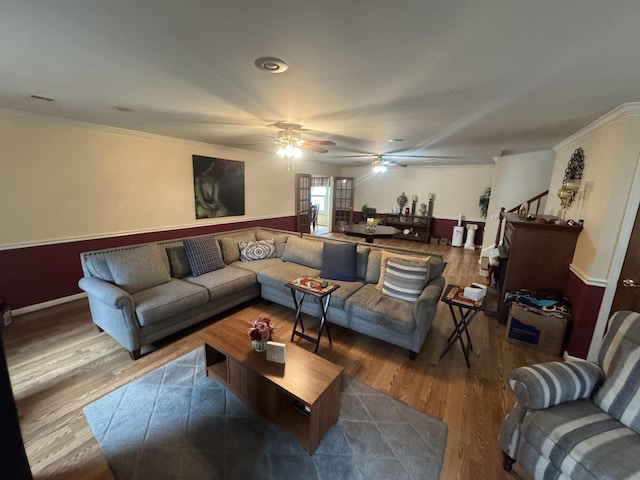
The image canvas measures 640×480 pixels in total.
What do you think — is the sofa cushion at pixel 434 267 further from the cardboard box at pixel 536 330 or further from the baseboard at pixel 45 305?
the baseboard at pixel 45 305

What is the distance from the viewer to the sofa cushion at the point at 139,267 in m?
2.65

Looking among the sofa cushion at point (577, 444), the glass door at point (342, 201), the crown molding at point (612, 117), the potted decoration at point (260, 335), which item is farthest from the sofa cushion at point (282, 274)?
the glass door at point (342, 201)

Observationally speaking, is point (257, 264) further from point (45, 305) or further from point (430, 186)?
point (430, 186)

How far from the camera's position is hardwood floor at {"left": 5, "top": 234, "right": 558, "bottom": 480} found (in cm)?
162

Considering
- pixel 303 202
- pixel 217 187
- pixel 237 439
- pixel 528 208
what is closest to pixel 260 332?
pixel 237 439

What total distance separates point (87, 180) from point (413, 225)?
7486mm

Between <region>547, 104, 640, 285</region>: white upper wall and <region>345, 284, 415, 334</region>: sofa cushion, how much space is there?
1.65m

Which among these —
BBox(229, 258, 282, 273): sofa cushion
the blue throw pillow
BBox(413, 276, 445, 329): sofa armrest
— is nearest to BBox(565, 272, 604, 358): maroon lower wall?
BBox(413, 276, 445, 329): sofa armrest

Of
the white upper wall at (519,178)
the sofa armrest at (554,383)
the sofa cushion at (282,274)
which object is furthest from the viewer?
the white upper wall at (519,178)

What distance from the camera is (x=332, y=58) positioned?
4.90 feet

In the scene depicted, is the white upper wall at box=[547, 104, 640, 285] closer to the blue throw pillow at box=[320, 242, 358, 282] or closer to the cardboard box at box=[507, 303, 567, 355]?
the cardboard box at box=[507, 303, 567, 355]

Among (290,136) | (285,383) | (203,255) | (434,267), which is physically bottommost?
(285,383)

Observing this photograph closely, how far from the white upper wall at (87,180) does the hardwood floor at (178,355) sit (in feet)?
3.56

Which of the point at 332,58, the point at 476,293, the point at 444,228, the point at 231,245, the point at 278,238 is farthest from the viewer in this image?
the point at 444,228
